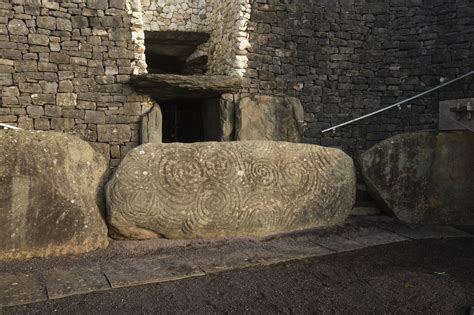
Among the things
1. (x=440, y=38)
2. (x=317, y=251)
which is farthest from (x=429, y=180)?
(x=440, y=38)

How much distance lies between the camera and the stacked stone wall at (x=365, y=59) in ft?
25.2

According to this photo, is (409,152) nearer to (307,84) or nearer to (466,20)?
(307,84)

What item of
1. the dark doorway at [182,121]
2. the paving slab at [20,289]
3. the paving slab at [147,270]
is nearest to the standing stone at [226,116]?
the dark doorway at [182,121]

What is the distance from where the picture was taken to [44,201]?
3203 mm

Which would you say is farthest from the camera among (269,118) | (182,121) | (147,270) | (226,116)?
(182,121)

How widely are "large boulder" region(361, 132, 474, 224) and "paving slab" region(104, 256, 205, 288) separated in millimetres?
2637

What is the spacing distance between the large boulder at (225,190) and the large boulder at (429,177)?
0.59 metres

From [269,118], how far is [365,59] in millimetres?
2426

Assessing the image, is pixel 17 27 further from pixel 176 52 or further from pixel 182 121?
pixel 176 52

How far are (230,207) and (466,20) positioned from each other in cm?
691

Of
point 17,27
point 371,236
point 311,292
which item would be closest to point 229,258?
point 311,292

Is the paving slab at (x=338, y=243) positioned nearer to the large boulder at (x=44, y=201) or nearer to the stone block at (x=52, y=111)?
the large boulder at (x=44, y=201)

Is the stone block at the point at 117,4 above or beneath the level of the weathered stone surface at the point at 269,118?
above

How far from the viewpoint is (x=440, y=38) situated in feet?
26.3
